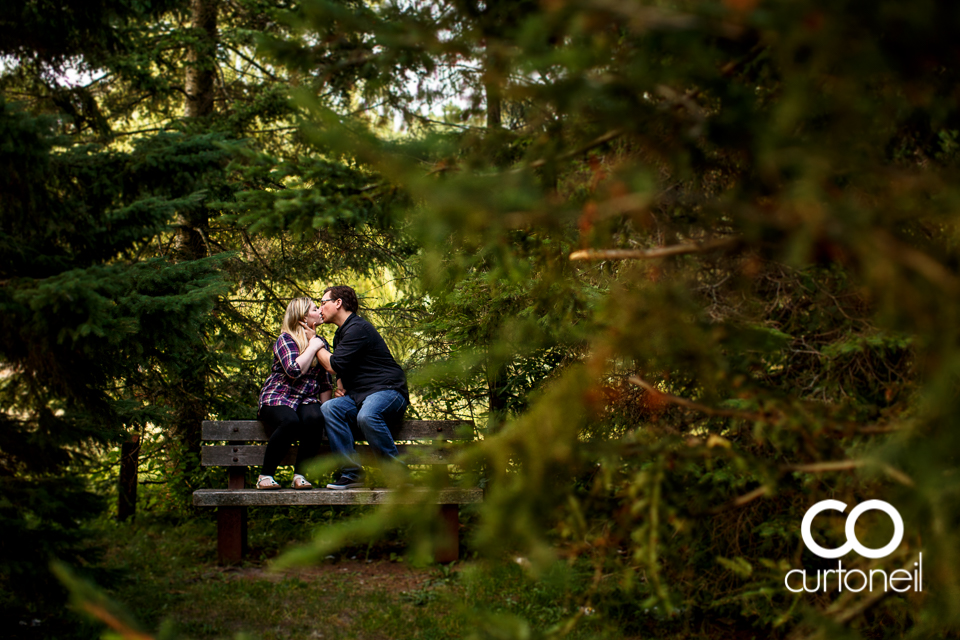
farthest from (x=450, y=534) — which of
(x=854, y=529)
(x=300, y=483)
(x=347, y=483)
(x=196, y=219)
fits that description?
(x=196, y=219)

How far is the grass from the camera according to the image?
4.36 meters

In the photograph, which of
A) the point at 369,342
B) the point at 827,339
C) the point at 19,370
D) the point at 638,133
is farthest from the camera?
the point at 369,342

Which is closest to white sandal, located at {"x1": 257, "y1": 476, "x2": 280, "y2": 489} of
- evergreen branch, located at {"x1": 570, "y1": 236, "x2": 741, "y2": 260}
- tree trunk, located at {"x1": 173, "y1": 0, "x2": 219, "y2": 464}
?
tree trunk, located at {"x1": 173, "y1": 0, "x2": 219, "y2": 464}

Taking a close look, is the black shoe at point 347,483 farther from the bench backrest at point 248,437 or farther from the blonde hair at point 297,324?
the blonde hair at point 297,324

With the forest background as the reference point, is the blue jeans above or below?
below

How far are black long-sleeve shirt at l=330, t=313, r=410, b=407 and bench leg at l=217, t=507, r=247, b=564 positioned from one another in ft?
4.37

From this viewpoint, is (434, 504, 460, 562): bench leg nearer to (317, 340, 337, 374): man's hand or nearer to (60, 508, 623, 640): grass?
(60, 508, 623, 640): grass

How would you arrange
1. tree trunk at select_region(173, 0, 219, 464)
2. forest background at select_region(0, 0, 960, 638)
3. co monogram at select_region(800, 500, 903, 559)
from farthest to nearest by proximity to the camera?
1. tree trunk at select_region(173, 0, 219, 464)
2. co monogram at select_region(800, 500, 903, 559)
3. forest background at select_region(0, 0, 960, 638)

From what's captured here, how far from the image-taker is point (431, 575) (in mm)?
5539

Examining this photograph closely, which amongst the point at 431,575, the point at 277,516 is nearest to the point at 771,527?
the point at 431,575

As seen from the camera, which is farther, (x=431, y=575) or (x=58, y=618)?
(x=431, y=575)

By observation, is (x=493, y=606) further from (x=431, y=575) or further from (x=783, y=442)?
(x=783, y=442)

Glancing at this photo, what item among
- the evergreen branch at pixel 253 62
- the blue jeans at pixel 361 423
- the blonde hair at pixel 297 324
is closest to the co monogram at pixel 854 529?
the blue jeans at pixel 361 423

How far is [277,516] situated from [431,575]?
242cm
